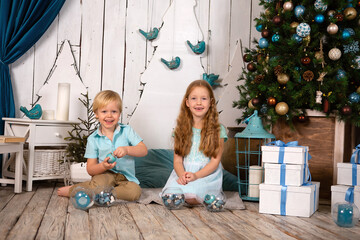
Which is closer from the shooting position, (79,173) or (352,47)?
(352,47)

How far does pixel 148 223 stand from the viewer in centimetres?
206

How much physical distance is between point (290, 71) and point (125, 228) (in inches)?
64.2

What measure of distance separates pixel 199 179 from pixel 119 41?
182cm

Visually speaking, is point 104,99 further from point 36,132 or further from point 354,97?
point 354,97

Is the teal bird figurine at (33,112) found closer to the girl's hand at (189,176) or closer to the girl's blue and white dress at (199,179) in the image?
the girl's blue and white dress at (199,179)

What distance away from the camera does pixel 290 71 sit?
9.18ft

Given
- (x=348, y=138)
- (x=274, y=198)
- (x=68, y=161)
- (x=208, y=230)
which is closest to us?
(x=208, y=230)

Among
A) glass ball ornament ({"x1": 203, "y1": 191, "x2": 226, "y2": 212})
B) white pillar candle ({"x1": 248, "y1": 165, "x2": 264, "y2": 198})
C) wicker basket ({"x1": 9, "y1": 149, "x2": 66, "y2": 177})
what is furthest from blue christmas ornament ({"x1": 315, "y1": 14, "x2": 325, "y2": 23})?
wicker basket ({"x1": 9, "y1": 149, "x2": 66, "y2": 177})

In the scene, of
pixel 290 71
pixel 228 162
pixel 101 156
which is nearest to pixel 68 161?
pixel 101 156

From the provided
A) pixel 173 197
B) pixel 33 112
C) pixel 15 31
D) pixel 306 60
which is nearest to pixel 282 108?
pixel 306 60

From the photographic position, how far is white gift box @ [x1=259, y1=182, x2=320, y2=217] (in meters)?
2.37

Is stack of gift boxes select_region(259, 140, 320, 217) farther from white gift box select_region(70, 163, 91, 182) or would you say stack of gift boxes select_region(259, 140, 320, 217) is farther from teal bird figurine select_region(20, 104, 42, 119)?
teal bird figurine select_region(20, 104, 42, 119)

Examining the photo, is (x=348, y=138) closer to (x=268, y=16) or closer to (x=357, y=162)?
(x=357, y=162)

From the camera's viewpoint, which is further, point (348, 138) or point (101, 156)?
point (348, 138)
